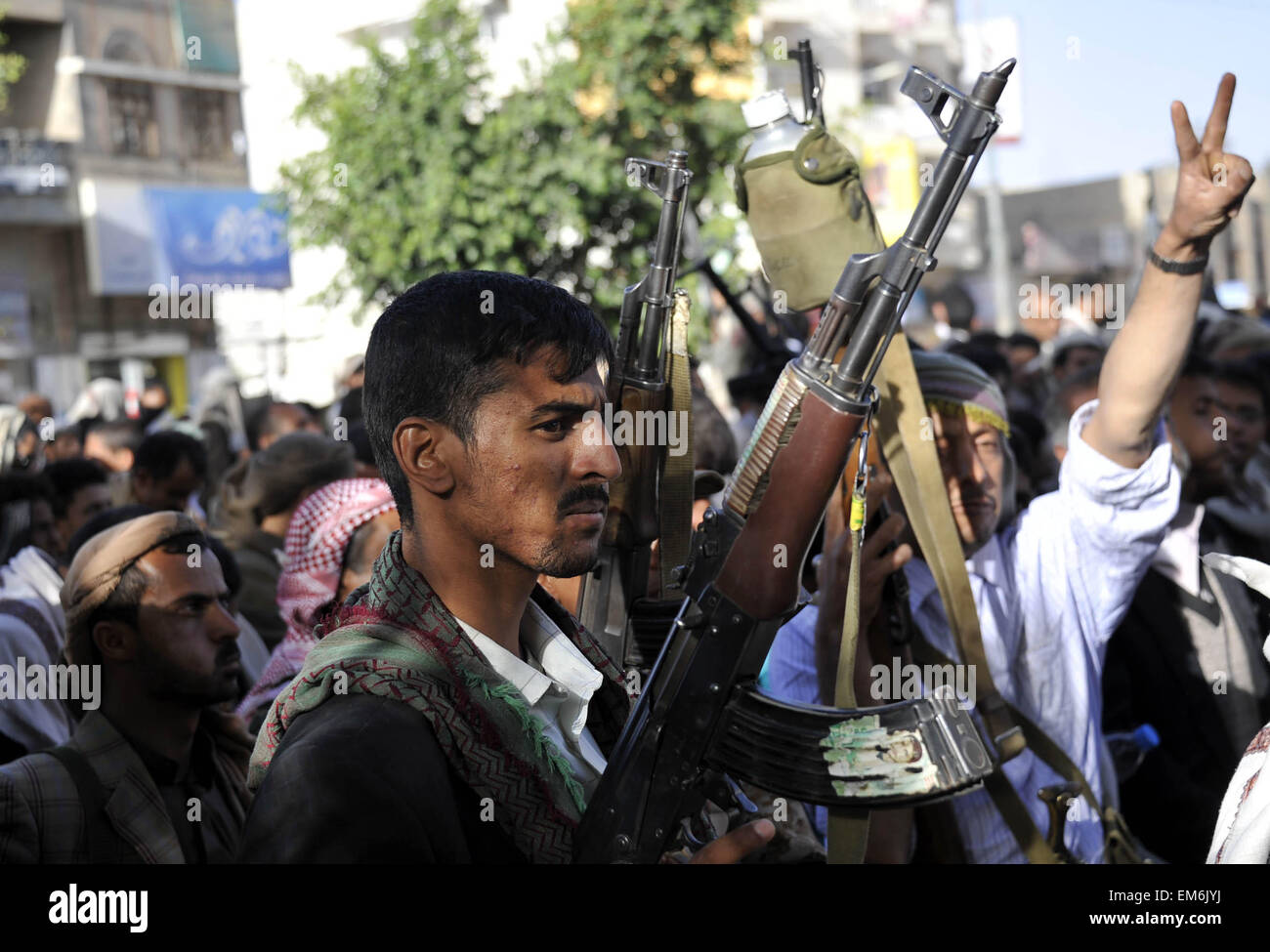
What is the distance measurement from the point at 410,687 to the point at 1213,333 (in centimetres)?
597

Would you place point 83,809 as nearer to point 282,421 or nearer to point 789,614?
point 789,614

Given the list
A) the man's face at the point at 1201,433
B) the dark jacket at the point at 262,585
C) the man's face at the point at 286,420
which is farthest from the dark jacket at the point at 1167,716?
the man's face at the point at 286,420

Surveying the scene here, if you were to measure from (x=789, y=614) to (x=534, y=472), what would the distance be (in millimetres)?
441

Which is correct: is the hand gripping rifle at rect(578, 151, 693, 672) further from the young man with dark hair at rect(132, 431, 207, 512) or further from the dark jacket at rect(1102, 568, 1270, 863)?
the young man with dark hair at rect(132, 431, 207, 512)

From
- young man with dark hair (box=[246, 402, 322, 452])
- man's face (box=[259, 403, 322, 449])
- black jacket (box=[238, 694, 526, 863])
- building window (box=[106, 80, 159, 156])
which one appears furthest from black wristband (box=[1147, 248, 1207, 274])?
building window (box=[106, 80, 159, 156])

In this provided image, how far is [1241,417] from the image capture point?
15.9ft

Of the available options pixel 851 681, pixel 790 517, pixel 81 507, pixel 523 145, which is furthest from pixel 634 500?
pixel 523 145

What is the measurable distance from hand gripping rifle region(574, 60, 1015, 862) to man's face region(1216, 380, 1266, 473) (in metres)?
3.32

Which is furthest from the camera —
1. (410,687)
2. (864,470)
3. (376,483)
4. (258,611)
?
(258,611)

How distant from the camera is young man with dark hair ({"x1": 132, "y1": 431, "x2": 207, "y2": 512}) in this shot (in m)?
5.50

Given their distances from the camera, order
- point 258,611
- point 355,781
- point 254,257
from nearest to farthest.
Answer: point 355,781 < point 258,611 < point 254,257

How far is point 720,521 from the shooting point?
76.8 inches

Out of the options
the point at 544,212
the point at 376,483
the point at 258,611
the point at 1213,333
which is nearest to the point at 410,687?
the point at 376,483
